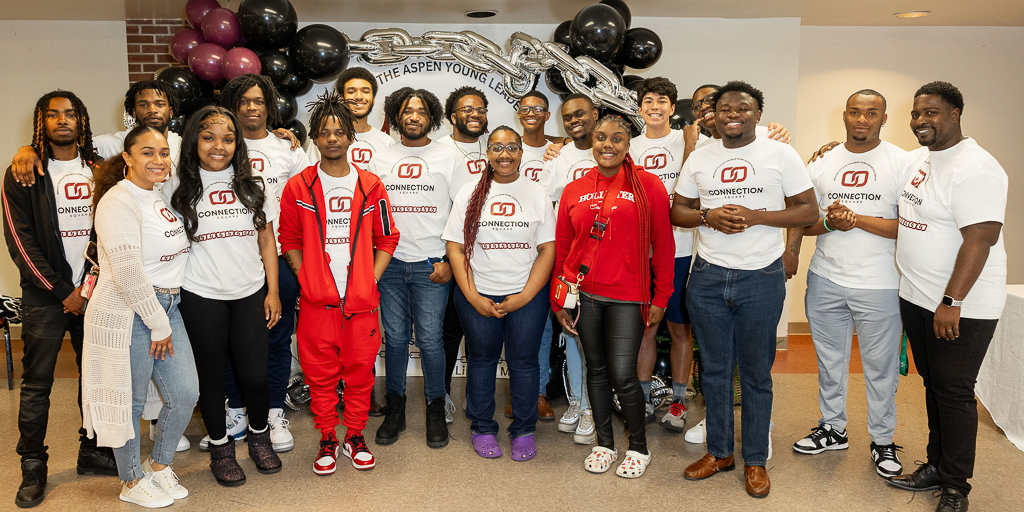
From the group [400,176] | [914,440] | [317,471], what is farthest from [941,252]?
[317,471]

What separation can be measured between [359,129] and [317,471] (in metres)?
1.95

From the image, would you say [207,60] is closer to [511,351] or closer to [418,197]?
[418,197]

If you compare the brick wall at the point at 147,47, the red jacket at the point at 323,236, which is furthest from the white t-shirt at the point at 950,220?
the brick wall at the point at 147,47

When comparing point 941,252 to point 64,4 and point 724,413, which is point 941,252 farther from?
point 64,4

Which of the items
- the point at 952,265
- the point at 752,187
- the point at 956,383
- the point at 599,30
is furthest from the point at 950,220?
the point at 599,30

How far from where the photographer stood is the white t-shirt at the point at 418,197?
3.54m

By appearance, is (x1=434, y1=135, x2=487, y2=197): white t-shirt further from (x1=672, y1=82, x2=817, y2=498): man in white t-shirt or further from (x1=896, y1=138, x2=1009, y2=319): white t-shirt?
(x1=896, y1=138, x2=1009, y2=319): white t-shirt

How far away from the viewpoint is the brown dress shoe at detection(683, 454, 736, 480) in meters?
3.19

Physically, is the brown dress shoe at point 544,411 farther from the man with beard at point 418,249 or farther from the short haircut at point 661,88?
the short haircut at point 661,88

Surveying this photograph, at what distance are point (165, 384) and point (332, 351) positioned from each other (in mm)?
706

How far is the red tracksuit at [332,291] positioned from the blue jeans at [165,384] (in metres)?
0.51

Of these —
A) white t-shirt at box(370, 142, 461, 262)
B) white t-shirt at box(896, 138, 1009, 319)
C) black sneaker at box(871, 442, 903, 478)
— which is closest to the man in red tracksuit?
white t-shirt at box(370, 142, 461, 262)

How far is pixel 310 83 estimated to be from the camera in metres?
4.87

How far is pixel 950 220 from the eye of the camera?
2756mm
